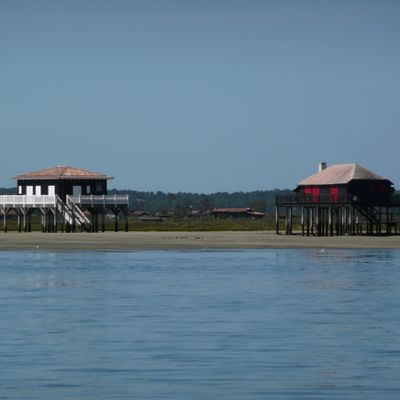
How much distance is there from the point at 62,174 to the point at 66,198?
243cm

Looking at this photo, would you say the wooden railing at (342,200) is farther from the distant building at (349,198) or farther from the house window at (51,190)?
the house window at (51,190)

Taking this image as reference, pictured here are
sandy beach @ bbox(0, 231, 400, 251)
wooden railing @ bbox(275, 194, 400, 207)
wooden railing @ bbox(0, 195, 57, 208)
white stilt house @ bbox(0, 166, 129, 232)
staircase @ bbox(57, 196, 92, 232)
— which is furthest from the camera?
wooden railing @ bbox(0, 195, 57, 208)

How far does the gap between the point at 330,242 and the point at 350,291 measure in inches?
1867

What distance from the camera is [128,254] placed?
72.9 m

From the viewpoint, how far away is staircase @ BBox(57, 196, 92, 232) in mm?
110312

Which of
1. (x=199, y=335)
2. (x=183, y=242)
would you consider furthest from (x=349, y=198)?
(x=199, y=335)

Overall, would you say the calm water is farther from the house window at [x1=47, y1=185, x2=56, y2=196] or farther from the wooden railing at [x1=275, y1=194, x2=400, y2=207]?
the house window at [x1=47, y1=185, x2=56, y2=196]

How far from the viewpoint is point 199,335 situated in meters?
28.5

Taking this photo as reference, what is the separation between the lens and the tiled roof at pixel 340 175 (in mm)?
103312

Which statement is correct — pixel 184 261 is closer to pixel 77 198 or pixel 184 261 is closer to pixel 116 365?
pixel 116 365

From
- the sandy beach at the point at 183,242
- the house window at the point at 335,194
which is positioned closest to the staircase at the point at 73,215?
the sandy beach at the point at 183,242

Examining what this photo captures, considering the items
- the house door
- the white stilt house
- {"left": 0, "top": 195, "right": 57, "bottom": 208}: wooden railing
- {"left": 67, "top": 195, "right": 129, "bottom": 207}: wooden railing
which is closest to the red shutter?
the white stilt house

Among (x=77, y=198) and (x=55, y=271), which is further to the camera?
(x=77, y=198)

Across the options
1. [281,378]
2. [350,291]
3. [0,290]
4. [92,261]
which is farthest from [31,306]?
[92,261]
